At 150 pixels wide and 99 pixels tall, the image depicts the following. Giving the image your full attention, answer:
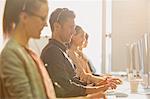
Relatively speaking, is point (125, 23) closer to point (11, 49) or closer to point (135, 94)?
point (135, 94)

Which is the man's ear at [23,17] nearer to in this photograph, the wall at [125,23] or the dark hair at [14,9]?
the dark hair at [14,9]

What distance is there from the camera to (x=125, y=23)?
9.31 ft

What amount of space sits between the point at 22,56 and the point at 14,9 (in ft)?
0.44

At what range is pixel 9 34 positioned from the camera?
81cm

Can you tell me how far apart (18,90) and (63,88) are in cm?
43

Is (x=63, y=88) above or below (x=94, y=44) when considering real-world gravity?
below

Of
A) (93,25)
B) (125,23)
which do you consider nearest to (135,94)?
(93,25)

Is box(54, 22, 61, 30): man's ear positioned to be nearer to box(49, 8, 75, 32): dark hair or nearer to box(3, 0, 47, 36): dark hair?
box(49, 8, 75, 32): dark hair

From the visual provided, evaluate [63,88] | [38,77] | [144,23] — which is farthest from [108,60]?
[38,77]

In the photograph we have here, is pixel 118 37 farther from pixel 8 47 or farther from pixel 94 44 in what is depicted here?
pixel 8 47

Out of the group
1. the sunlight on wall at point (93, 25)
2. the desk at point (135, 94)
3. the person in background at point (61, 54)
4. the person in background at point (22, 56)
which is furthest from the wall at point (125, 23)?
the person in background at point (22, 56)

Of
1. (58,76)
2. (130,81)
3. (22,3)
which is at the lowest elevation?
(130,81)

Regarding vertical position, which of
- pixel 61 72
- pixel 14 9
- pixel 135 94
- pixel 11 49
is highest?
pixel 14 9

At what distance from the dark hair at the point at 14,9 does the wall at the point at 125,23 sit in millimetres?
1974
